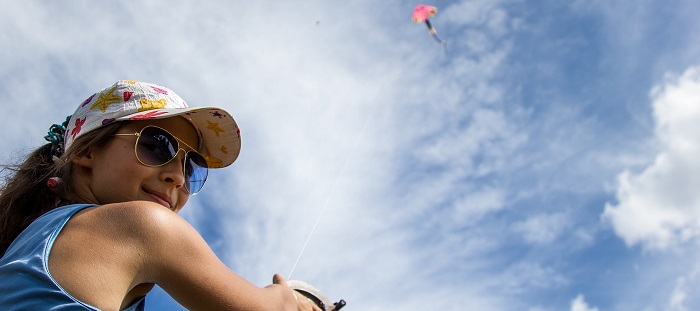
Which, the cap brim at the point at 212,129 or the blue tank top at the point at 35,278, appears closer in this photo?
the blue tank top at the point at 35,278

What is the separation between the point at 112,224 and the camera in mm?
2016

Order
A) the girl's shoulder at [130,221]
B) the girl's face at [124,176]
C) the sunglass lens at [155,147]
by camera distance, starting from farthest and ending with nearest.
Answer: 1. the sunglass lens at [155,147]
2. the girl's face at [124,176]
3. the girl's shoulder at [130,221]

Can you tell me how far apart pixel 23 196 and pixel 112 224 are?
101 centimetres

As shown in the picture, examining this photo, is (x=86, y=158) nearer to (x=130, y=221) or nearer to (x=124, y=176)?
(x=124, y=176)

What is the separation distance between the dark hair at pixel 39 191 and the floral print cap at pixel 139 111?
0.06m

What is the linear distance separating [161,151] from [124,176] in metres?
0.27

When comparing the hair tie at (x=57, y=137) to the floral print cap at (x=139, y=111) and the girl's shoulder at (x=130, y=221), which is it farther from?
the girl's shoulder at (x=130, y=221)

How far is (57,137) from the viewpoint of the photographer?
3.16 meters

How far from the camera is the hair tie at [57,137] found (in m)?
3.05

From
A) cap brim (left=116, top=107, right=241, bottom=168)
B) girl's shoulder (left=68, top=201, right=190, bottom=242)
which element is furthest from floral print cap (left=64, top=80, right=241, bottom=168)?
girl's shoulder (left=68, top=201, right=190, bottom=242)

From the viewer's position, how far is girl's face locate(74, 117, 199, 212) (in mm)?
2646

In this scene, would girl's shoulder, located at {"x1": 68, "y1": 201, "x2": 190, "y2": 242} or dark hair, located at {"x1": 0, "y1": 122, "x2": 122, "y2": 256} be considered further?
dark hair, located at {"x1": 0, "y1": 122, "x2": 122, "y2": 256}

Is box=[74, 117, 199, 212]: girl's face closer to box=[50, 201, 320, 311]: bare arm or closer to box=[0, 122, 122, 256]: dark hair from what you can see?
box=[0, 122, 122, 256]: dark hair

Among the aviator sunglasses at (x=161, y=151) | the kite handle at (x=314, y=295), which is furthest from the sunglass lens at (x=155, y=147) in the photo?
the kite handle at (x=314, y=295)
